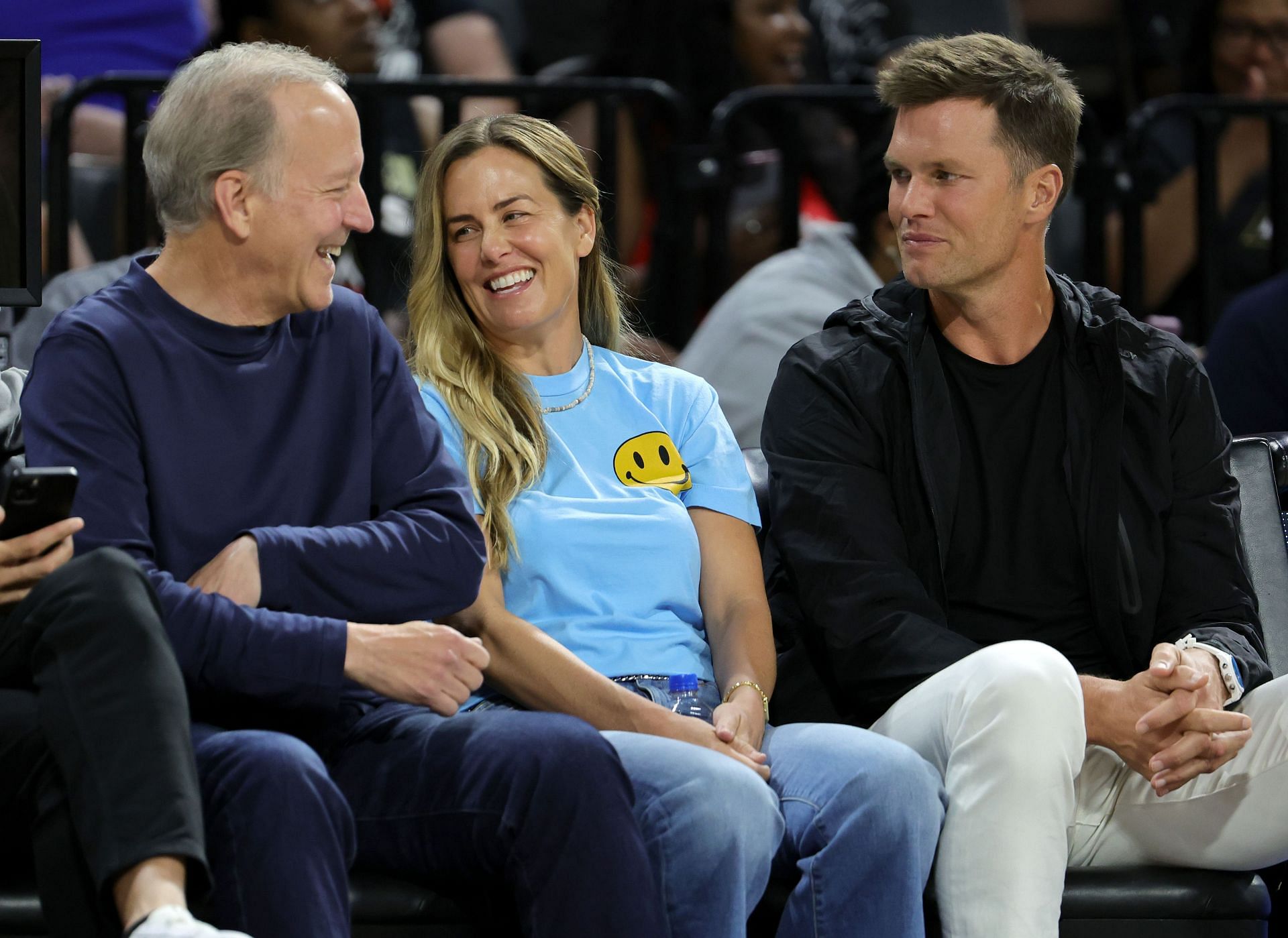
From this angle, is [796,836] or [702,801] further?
[796,836]

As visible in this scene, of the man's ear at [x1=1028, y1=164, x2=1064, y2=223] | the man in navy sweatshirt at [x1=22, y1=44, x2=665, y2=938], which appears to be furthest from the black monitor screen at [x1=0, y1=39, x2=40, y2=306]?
the man's ear at [x1=1028, y1=164, x2=1064, y2=223]

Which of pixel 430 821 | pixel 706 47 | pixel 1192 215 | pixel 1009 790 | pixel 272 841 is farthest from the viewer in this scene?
pixel 706 47

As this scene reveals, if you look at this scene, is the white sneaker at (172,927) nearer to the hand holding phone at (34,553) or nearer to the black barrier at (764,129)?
the hand holding phone at (34,553)

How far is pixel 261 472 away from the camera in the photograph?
8.32 ft

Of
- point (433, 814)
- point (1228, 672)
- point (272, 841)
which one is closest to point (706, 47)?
point (1228, 672)

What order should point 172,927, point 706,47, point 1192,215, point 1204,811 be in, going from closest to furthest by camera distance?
1. point 172,927
2. point 1204,811
3. point 1192,215
4. point 706,47

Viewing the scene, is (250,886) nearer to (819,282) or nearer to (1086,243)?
(819,282)

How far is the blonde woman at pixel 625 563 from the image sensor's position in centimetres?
243

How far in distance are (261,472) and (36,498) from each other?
1.16ft

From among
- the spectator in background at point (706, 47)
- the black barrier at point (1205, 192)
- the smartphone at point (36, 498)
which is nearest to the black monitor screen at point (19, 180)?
the smartphone at point (36, 498)

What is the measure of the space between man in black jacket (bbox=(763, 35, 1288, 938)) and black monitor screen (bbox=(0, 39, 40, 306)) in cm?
119

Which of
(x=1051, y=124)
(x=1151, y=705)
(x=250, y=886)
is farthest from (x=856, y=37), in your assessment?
(x=250, y=886)

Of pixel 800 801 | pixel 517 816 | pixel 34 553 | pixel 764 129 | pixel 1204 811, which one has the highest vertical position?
pixel 764 129

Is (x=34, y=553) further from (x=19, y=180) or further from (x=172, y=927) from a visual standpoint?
(x=19, y=180)
